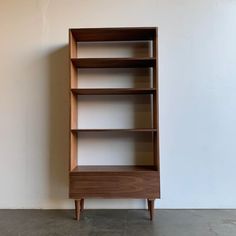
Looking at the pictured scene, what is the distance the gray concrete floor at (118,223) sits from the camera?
225 cm

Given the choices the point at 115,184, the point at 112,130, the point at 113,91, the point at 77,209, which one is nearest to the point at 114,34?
the point at 113,91

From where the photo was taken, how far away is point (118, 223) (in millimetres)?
2441

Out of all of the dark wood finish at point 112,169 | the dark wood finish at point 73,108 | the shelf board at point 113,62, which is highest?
the shelf board at point 113,62

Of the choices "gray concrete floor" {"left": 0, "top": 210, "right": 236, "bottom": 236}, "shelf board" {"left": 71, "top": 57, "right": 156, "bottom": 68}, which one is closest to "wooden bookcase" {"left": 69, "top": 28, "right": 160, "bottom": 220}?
"shelf board" {"left": 71, "top": 57, "right": 156, "bottom": 68}

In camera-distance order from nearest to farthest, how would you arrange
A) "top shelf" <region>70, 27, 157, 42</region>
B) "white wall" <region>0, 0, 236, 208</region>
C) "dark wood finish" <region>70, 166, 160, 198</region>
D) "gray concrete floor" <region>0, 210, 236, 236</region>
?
"gray concrete floor" <region>0, 210, 236, 236</region>
"dark wood finish" <region>70, 166, 160, 198</region>
"top shelf" <region>70, 27, 157, 42</region>
"white wall" <region>0, 0, 236, 208</region>

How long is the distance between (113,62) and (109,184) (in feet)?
3.84

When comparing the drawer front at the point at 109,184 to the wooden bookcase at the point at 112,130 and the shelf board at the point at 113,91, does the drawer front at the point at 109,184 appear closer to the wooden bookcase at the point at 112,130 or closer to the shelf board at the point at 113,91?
the wooden bookcase at the point at 112,130

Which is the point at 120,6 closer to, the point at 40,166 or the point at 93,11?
the point at 93,11

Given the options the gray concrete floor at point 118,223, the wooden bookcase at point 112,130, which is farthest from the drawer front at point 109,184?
the gray concrete floor at point 118,223

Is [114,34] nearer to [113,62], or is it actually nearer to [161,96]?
[113,62]

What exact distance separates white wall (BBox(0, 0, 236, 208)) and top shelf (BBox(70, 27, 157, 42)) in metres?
0.19

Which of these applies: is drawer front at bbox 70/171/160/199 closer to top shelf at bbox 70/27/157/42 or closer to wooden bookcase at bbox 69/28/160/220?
wooden bookcase at bbox 69/28/160/220

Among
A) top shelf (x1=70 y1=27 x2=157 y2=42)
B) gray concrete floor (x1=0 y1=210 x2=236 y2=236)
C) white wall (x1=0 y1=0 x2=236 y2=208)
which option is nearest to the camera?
gray concrete floor (x1=0 y1=210 x2=236 y2=236)

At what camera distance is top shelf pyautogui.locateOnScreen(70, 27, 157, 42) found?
2.56m
